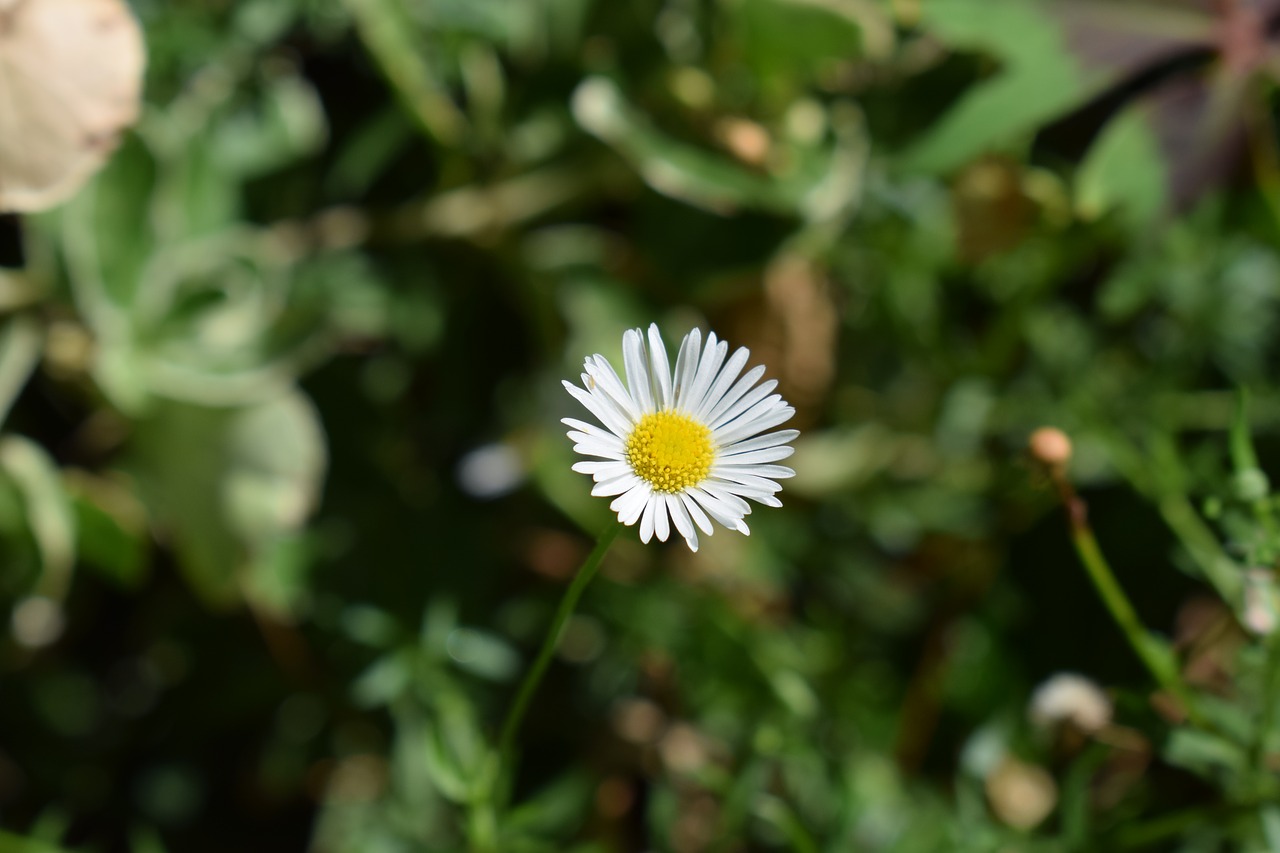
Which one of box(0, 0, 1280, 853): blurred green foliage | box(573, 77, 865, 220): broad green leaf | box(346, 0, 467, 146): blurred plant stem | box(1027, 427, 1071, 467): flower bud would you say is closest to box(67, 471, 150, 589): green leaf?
box(0, 0, 1280, 853): blurred green foliage

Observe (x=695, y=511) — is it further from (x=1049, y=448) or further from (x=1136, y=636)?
(x=1136, y=636)

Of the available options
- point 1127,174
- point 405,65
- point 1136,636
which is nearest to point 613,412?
point 1136,636

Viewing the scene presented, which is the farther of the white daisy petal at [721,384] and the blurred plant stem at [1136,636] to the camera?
the blurred plant stem at [1136,636]

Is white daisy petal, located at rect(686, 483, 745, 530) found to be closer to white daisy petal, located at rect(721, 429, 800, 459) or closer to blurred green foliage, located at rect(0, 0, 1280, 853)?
white daisy petal, located at rect(721, 429, 800, 459)

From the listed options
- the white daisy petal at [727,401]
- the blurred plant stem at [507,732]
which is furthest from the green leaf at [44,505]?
the white daisy petal at [727,401]

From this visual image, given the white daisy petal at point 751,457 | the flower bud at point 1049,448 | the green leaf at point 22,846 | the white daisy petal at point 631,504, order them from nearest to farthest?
the white daisy petal at point 631,504 → the white daisy petal at point 751,457 → the flower bud at point 1049,448 → the green leaf at point 22,846

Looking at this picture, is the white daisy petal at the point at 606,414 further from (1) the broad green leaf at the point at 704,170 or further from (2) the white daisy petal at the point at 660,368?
(1) the broad green leaf at the point at 704,170

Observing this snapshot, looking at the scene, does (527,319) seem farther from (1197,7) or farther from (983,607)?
(1197,7)

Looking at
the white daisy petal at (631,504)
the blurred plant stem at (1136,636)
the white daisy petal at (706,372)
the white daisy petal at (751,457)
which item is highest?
the blurred plant stem at (1136,636)
